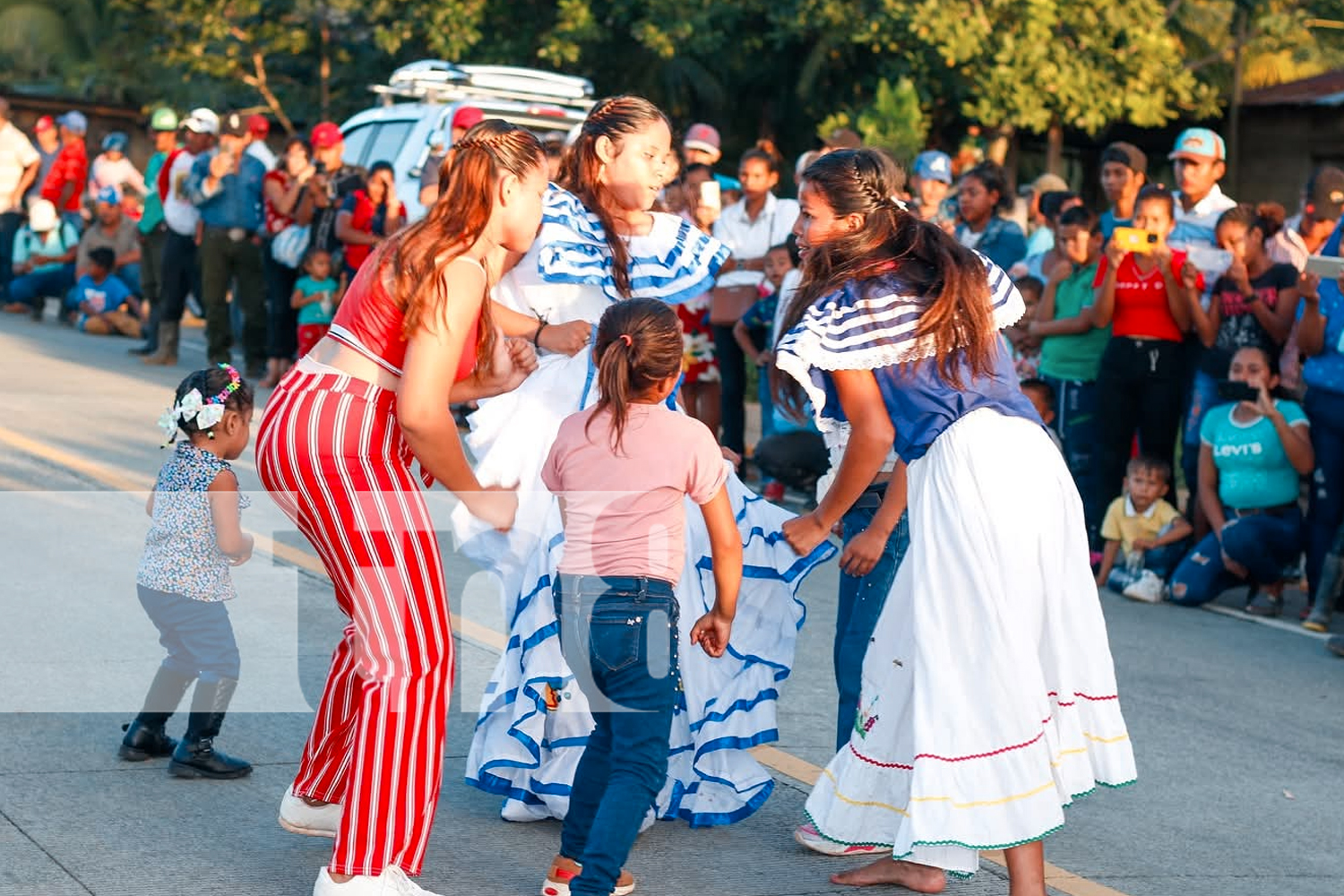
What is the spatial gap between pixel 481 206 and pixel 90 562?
15.0 feet

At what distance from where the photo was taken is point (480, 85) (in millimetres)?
18422

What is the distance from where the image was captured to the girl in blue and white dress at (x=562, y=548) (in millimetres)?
5156

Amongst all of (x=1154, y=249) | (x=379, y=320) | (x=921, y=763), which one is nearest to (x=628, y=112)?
(x=379, y=320)

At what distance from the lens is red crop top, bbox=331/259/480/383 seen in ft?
14.2

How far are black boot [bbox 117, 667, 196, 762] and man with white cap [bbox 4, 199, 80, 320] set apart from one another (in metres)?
14.5

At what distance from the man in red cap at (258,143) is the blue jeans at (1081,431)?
24.7ft

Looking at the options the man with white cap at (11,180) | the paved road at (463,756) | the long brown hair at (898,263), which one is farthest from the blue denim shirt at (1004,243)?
the man with white cap at (11,180)

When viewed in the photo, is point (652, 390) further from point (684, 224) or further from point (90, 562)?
point (90, 562)

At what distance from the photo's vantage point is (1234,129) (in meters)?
23.7

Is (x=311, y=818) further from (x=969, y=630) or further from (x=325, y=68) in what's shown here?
(x=325, y=68)

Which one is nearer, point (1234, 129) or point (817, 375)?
point (817, 375)

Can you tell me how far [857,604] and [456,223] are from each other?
5.47 feet

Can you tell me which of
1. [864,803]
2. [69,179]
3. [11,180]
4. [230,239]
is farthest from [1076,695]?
[69,179]

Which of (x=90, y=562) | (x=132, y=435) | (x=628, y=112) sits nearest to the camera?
(x=628, y=112)
